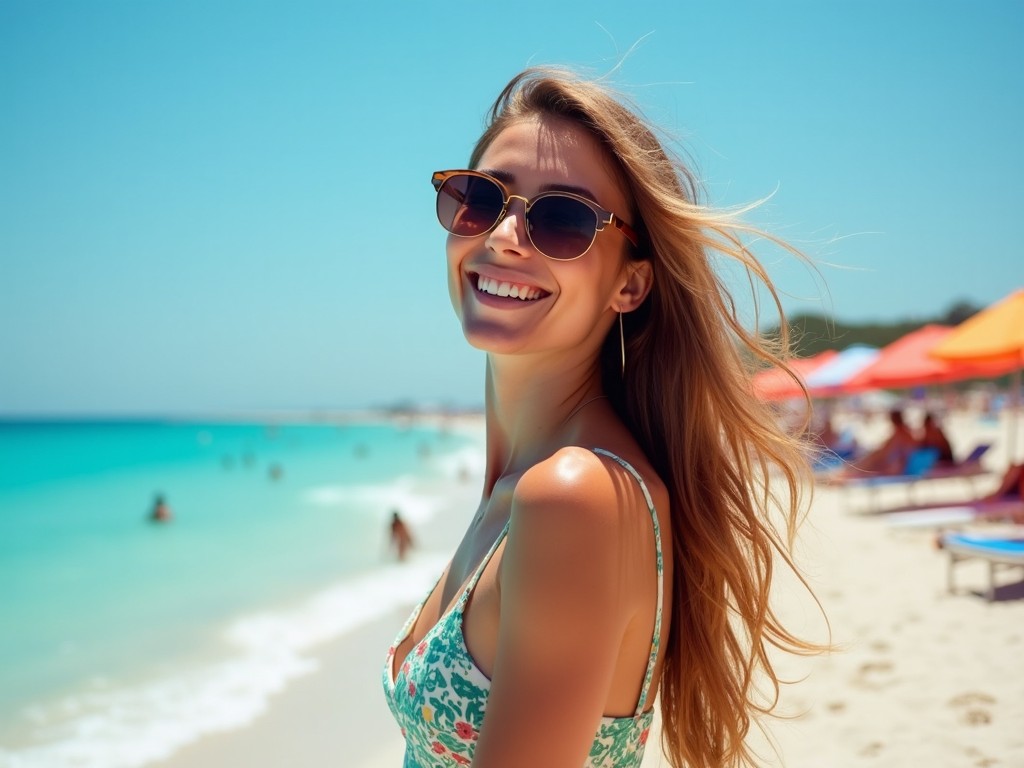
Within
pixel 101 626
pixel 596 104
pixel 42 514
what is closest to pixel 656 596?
pixel 596 104

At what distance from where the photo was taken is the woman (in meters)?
1.24

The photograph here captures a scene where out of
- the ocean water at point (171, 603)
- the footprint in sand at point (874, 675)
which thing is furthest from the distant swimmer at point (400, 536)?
the footprint in sand at point (874, 675)

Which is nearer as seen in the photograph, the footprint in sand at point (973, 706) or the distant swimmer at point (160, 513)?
the footprint in sand at point (973, 706)

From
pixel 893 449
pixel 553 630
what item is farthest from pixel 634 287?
pixel 893 449

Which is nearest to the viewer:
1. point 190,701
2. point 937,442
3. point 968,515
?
point 190,701

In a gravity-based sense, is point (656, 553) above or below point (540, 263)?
below

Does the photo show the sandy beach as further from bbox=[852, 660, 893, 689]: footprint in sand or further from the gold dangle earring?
the gold dangle earring

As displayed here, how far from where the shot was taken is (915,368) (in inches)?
580

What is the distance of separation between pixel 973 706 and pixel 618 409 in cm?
358

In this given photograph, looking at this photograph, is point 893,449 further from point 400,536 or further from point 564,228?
point 564,228

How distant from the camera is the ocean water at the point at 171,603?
6.46m

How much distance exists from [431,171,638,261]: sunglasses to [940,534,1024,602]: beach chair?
18.9ft

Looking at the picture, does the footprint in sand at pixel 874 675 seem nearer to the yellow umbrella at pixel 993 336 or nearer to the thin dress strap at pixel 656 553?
the thin dress strap at pixel 656 553

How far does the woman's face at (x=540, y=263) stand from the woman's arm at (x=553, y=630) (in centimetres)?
42
